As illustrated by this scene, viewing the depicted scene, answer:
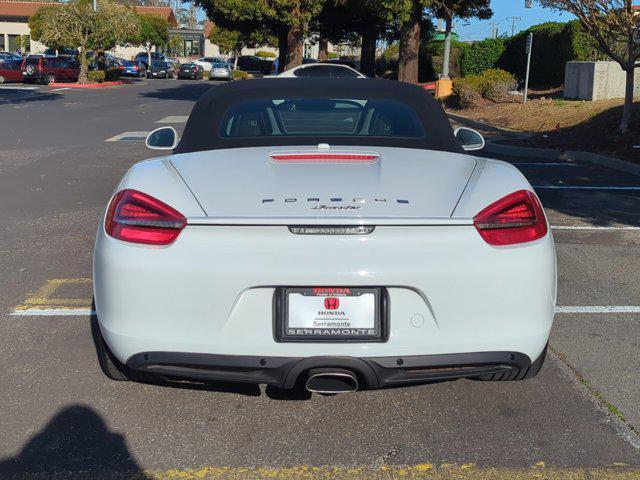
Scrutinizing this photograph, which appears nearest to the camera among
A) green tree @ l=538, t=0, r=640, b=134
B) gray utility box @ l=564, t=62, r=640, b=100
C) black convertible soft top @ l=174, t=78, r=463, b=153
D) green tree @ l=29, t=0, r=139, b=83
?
black convertible soft top @ l=174, t=78, r=463, b=153

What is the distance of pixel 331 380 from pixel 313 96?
2044 mm

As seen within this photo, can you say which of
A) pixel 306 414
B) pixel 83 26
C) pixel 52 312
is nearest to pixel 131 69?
pixel 83 26

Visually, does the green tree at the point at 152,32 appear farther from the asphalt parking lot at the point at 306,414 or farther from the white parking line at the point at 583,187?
the asphalt parking lot at the point at 306,414

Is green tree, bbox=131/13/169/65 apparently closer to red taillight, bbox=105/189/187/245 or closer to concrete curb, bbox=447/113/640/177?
concrete curb, bbox=447/113/640/177

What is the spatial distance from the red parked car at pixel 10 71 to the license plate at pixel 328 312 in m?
45.1

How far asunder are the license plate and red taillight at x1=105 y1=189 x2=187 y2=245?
532mm

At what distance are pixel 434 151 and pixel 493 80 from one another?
71.0ft

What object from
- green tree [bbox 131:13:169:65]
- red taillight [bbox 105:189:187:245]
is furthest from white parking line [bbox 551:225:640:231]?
green tree [bbox 131:13:169:65]

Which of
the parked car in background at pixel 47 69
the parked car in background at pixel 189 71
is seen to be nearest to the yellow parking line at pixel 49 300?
the parked car in background at pixel 47 69

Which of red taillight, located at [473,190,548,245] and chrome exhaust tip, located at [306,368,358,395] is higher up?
red taillight, located at [473,190,548,245]

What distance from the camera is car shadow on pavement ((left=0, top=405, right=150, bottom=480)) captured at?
322 centimetres

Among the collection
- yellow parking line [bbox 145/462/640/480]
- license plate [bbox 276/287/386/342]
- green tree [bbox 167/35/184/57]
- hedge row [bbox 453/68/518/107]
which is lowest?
yellow parking line [bbox 145/462/640/480]

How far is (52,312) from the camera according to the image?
5219 millimetres

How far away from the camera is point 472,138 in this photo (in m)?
4.99
